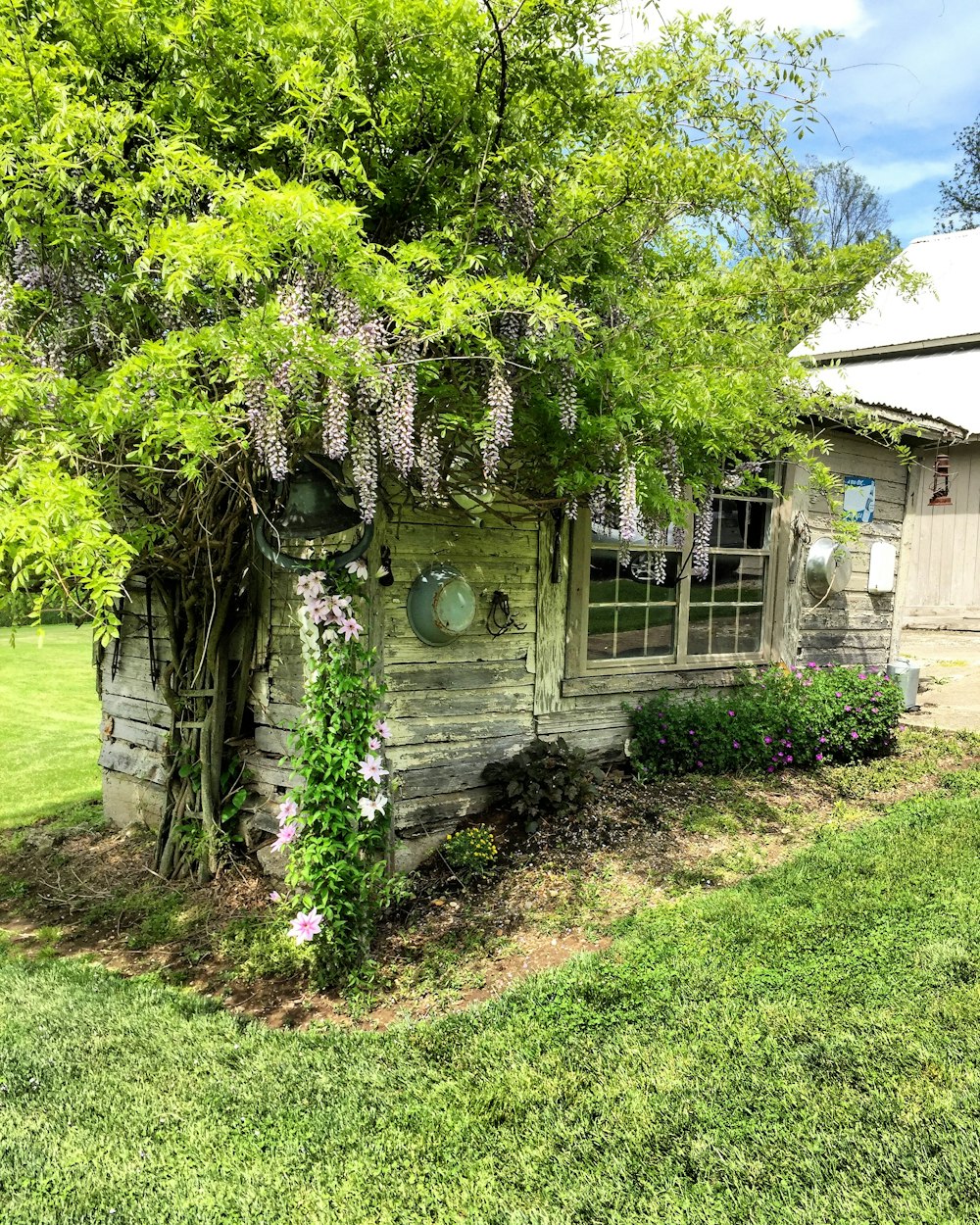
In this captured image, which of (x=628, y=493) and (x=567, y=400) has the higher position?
(x=567, y=400)

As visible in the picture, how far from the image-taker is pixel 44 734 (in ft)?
30.6

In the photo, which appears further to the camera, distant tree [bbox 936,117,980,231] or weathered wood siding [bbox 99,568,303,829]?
distant tree [bbox 936,117,980,231]

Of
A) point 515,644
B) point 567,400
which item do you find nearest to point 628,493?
point 567,400

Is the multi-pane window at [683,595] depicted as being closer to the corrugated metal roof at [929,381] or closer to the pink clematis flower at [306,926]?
the pink clematis flower at [306,926]

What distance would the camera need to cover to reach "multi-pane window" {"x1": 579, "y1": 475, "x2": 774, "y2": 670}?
5.58 metres

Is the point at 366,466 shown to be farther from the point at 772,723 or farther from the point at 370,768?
the point at 772,723

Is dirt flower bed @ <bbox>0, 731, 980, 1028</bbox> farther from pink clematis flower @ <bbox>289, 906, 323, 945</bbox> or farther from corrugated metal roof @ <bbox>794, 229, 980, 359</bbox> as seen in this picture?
corrugated metal roof @ <bbox>794, 229, 980, 359</bbox>

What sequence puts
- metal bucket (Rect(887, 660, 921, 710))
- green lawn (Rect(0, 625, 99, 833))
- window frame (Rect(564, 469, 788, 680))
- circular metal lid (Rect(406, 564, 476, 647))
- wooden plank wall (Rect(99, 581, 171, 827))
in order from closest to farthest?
circular metal lid (Rect(406, 564, 476, 647)) → window frame (Rect(564, 469, 788, 680)) → wooden plank wall (Rect(99, 581, 171, 827)) → green lawn (Rect(0, 625, 99, 833)) → metal bucket (Rect(887, 660, 921, 710))

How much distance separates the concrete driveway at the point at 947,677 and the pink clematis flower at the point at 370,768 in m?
5.81

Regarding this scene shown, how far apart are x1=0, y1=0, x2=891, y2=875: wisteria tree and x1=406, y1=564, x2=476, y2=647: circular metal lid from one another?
47 centimetres

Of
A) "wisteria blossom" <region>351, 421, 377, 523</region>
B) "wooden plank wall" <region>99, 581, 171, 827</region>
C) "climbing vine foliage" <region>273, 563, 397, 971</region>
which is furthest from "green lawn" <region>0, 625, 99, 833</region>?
"wisteria blossom" <region>351, 421, 377, 523</region>

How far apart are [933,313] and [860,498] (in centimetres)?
776

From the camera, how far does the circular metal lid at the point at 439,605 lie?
4.37 meters

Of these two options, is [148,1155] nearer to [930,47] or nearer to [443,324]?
[443,324]
